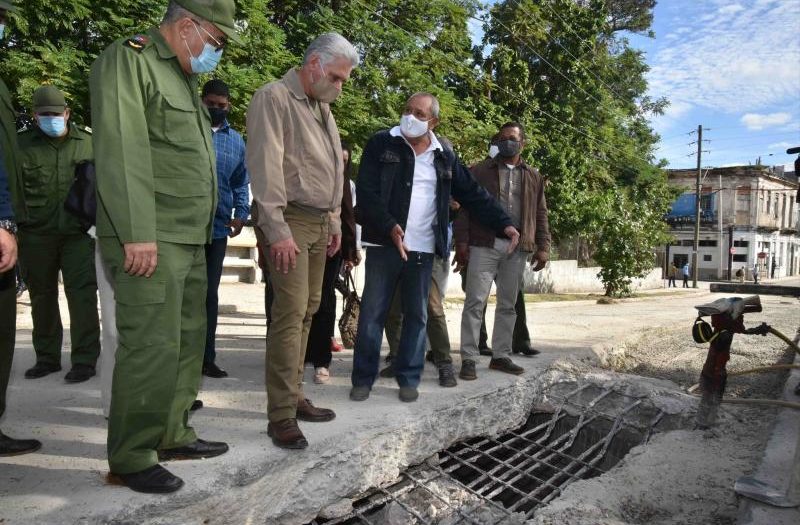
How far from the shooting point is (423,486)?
2.81 meters

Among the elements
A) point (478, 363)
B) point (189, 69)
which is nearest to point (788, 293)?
point (478, 363)

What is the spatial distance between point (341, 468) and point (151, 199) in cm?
138

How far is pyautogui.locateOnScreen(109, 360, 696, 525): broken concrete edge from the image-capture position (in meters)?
2.12

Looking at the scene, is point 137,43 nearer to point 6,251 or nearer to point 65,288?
point 6,251

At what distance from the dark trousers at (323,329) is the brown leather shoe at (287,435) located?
119 centimetres

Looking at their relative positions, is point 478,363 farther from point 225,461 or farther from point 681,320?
point 681,320

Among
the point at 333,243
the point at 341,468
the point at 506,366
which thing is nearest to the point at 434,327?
the point at 506,366

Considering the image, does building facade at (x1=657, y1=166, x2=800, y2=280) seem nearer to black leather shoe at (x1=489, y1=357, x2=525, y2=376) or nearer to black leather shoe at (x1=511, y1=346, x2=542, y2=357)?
black leather shoe at (x1=511, y1=346, x2=542, y2=357)

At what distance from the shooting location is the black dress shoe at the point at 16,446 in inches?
92.2

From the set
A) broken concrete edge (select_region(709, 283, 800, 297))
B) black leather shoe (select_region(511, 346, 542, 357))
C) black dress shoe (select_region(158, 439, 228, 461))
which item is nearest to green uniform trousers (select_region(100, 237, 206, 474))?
black dress shoe (select_region(158, 439, 228, 461))

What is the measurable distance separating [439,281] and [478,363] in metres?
0.71

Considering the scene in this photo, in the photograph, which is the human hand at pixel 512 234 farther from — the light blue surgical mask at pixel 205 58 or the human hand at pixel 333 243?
the light blue surgical mask at pixel 205 58

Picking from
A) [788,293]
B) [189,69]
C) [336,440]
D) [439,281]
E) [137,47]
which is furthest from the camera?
[439,281]

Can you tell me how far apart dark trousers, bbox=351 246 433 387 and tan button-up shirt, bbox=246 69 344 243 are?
620mm
